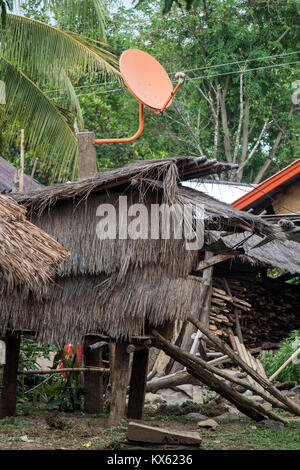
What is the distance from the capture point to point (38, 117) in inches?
435

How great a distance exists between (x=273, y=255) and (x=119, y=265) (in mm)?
6849

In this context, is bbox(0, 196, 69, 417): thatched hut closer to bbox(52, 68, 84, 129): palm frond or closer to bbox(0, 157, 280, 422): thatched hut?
bbox(0, 157, 280, 422): thatched hut

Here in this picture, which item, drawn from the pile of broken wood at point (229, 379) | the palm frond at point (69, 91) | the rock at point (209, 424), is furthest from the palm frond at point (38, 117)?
the rock at point (209, 424)

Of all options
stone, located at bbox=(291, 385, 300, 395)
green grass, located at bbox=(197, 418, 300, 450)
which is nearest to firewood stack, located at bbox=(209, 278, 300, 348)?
stone, located at bbox=(291, 385, 300, 395)

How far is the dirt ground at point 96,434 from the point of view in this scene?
6.82 meters

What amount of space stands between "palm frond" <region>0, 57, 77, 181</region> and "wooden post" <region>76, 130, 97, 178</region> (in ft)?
4.26

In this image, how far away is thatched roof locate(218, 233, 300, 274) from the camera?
12920mm

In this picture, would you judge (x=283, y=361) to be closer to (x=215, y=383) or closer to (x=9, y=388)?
(x=215, y=383)

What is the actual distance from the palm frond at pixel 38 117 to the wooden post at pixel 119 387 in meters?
3.94

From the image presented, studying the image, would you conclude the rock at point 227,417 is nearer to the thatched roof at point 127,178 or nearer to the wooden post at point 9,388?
the wooden post at point 9,388

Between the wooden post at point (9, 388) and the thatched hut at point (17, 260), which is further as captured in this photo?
the wooden post at point (9, 388)
